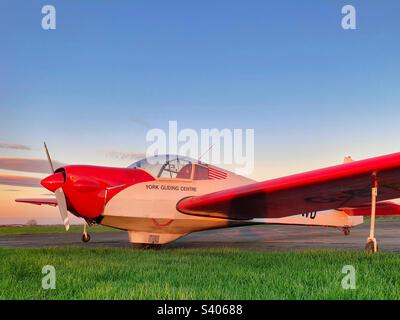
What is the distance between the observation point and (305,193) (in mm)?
9414

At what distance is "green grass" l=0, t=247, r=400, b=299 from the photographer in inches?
174

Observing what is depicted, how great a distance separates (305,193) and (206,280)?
4.56m

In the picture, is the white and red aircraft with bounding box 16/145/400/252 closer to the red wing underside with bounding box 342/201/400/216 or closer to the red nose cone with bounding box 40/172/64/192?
the red nose cone with bounding box 40/172/64/192

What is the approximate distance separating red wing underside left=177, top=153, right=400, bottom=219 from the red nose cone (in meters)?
2.91

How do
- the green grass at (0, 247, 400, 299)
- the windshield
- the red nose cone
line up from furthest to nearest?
the windshield
the red nose cone
the green grass at (0, 247, 400, 299)

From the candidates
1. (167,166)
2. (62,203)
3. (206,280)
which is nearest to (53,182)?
(62,203)

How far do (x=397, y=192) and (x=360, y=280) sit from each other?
16.9 ft

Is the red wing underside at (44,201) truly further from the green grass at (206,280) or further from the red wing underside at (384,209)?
the green grass at (206,280)

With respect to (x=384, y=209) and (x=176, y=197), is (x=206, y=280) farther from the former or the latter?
(x=384, y=209)

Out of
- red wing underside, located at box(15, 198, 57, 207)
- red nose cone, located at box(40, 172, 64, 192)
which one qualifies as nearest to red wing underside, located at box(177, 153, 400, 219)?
red nose cone, located at box(40, 172, 64, 192)

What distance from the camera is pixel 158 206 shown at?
11.6m
